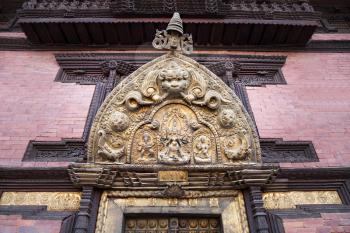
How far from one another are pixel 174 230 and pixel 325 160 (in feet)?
7.99

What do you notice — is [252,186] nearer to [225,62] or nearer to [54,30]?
[225,62]

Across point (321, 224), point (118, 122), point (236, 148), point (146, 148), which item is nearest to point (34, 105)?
point (118, 122)

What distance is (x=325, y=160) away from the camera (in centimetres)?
431

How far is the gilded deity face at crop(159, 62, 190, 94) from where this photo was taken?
4.36 m

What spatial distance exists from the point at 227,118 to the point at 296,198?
4.69ft

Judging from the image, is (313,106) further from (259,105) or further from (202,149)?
(202,149)

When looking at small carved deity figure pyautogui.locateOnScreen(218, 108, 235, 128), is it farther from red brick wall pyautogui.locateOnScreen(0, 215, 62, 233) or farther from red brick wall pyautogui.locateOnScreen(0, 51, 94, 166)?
red brick wall pyautogui.locateOnScreen(0, 215, 62, 233)

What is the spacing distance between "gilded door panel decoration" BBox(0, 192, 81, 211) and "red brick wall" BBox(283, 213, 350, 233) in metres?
2.74

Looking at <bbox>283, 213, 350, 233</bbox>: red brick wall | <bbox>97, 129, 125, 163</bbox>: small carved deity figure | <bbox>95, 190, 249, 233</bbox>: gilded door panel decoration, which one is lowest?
<bbox>283, 213, 350, 233</bbox>: red brick wall

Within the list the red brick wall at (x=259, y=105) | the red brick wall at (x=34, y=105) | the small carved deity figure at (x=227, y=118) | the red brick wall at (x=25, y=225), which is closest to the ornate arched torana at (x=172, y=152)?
the small carved deity figure at (x=227, y=118)

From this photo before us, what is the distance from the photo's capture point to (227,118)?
4.23m

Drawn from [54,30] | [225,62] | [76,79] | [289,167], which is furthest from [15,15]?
[289,167]

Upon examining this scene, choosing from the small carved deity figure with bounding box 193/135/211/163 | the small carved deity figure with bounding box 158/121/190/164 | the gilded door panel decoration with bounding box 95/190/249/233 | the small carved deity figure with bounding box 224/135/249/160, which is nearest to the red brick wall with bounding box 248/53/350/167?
the small carved deity figure with bounding box 224/135/249/160

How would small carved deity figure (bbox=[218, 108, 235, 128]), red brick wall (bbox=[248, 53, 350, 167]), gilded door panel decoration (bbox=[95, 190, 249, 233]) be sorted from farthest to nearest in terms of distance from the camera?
red brick wall (bbox=[248, 53, 350, 167])
small carved deity figure (bbox=[218, 108, 235, 128])
gilded door panel decoration (bbox=[95, 190, 249, 233])
